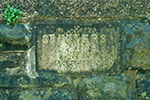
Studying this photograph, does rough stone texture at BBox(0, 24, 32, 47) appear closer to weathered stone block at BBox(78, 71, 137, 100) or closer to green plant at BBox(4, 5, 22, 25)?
green plant at BBox(4, 5, 22, 25)

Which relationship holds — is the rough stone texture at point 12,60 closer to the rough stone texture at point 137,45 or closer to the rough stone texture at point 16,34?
the rough stone texture at point 16,34

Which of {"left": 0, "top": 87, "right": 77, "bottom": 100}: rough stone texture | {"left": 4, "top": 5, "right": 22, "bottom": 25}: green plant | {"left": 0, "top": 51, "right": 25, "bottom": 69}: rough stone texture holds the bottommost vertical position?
{"left": 0, "top": 87, "right": 77, "bottom": 100}: rough stone texture

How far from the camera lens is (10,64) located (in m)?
1.60

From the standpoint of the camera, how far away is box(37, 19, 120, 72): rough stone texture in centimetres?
160

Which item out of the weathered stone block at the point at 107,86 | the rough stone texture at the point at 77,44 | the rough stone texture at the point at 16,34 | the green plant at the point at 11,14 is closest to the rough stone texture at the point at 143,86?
the weathered stone block at the point at 107,86

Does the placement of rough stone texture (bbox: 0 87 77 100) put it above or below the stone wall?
below

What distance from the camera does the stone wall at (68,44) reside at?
159 cm

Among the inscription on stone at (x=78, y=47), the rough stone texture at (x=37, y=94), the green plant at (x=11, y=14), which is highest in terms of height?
the green plant at (x=11, y=14)

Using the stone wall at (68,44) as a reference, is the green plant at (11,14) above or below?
above

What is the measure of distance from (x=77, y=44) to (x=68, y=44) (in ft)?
0.21

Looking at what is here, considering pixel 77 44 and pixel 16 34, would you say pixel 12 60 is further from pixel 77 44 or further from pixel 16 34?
pixel 77 44

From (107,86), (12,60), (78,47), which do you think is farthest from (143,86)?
(12,60)

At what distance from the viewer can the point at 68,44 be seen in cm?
160

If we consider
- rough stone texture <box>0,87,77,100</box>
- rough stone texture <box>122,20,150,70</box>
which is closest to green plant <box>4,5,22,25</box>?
rough stone texture <box>0,87,77,100</box>
